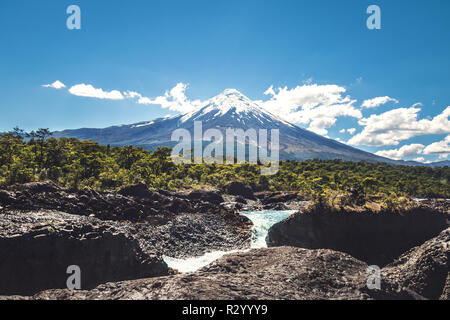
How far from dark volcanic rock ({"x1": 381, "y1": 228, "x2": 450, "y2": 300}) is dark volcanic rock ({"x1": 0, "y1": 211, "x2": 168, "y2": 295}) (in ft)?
34.8

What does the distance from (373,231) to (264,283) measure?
9913mm

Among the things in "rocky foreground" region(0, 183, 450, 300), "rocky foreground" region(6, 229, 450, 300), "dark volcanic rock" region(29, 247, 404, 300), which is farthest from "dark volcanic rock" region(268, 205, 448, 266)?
"dark volcanic rock" region(29, 247, 404, 300)

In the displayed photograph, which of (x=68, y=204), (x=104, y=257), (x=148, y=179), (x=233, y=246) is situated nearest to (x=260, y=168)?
(x=148, y=179)

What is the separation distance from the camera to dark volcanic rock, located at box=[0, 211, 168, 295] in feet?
28.9

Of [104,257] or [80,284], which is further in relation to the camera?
[104,257]

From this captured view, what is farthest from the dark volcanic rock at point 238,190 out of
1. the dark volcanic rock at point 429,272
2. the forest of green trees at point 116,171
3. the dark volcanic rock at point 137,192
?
the dark volcanic rock at point 429,272

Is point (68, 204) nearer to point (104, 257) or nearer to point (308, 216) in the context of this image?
point (104, 257)

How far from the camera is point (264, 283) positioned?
667cm

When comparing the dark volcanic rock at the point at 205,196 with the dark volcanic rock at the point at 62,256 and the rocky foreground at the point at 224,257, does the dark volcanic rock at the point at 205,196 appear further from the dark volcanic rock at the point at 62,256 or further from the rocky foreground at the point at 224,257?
the dark volcanic rock at the point at 62,256

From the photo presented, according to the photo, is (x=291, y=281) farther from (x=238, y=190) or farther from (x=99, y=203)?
(x=238, y=190)

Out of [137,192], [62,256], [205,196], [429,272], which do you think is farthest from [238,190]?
[429,272]
